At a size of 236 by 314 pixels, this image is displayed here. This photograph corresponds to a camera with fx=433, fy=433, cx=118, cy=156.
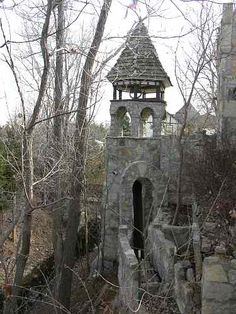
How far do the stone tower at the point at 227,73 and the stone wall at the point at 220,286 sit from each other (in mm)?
7134

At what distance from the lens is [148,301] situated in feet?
21.7

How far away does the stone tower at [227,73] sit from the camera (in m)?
12.0

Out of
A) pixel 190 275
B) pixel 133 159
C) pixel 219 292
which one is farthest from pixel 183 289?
pixel 133 159

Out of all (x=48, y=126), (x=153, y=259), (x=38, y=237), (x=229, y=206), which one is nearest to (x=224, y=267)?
(x=229, y=206)

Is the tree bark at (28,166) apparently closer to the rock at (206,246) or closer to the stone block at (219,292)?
the rock at (206,246)

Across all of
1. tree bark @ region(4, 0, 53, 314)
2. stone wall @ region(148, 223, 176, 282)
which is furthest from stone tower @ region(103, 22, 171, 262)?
tree bark @ region(4, 0, 53, 314)

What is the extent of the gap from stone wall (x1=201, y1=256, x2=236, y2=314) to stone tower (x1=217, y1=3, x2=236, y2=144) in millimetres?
7134

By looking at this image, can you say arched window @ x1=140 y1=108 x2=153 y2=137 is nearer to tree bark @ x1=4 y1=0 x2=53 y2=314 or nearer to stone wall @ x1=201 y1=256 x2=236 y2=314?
tree bark @ x1=4 y1=0 x2=53 y2=314

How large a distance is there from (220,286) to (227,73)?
29.5 ft

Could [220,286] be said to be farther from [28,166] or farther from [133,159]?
[133,159]

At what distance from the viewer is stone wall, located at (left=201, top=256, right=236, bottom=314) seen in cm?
469

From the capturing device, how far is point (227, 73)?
1258 centimetres

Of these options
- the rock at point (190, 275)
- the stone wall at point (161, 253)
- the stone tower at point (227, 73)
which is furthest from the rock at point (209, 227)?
the stone tower at point (227, 73)

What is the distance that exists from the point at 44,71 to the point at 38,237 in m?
14.2
